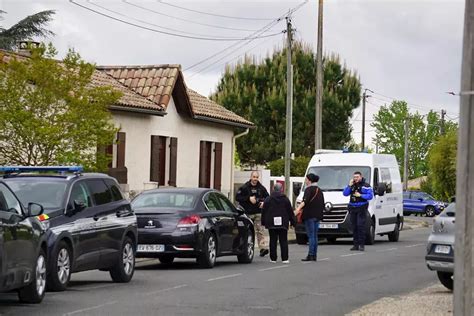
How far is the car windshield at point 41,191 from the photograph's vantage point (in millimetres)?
16984

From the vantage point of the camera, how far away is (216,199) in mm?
22672

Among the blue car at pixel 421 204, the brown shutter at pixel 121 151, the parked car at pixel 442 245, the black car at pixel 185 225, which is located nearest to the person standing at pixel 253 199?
the black car at pixel 185 225

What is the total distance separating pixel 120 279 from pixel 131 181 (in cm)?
2053

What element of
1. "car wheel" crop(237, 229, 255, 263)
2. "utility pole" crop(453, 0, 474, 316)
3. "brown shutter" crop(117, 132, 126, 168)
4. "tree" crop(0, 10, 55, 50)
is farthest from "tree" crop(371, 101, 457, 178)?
"utility pole" crop(453, 0, 474, 316)

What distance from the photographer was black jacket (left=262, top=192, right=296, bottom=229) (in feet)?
76.9

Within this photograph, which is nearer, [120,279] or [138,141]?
[120,279]

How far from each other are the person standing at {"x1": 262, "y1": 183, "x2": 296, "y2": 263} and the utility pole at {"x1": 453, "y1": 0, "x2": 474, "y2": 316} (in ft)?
50.2

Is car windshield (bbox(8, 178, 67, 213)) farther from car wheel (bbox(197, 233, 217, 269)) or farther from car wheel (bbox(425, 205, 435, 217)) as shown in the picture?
car wheel (bbox(425, 205, 435, 217))

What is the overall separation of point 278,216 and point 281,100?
4981 cm

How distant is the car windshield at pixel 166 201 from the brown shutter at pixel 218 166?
76.8ft

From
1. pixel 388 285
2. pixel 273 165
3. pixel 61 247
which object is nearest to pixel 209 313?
pixel 61 247

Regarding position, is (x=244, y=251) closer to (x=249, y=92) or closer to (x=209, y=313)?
(x=209, y=313)

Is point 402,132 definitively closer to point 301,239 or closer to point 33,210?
point 301,239

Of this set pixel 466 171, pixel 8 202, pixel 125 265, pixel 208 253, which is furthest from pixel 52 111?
pixel 466 171
